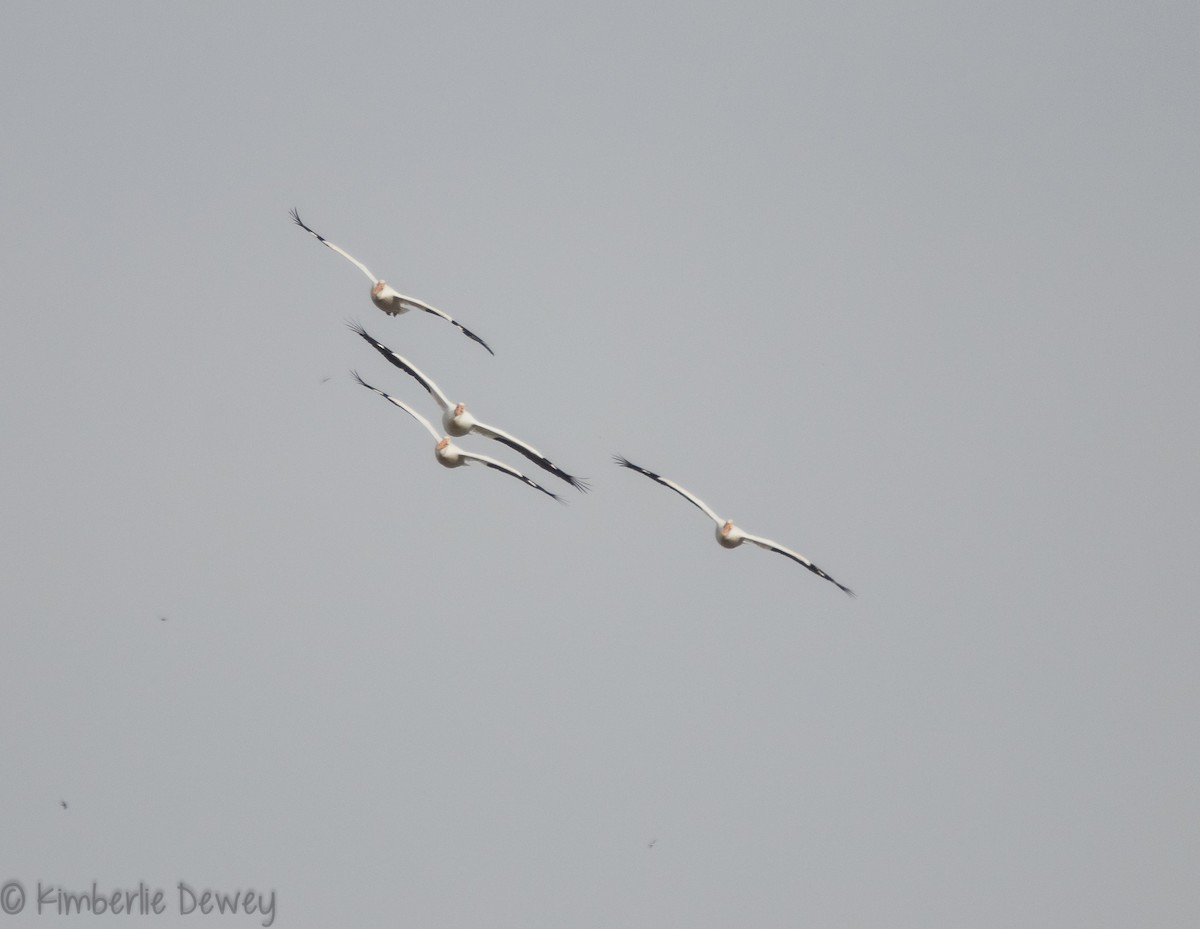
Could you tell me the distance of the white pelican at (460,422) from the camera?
41656 mm

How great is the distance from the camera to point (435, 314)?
4506 centimetres

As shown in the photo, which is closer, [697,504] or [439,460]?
[439,460]

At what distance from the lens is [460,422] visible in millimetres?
41594

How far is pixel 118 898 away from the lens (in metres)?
54.1

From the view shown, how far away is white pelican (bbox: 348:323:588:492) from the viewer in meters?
41.7

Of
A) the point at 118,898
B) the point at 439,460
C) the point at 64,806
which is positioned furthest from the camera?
the point at 64,806

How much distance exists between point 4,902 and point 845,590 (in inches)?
950

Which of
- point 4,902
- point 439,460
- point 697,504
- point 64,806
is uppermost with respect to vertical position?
point 697,504

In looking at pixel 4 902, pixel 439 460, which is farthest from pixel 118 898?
pixel 439 460

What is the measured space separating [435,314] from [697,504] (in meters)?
8.32

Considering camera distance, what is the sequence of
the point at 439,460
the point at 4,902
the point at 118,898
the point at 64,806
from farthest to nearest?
the point at 64,806, the point at 118,898, the point at 4,902, the point at 439,460

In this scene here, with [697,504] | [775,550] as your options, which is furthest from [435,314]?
[775,550]

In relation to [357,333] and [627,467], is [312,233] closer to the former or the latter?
[357,333]

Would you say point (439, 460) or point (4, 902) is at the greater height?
point (439, 460)
